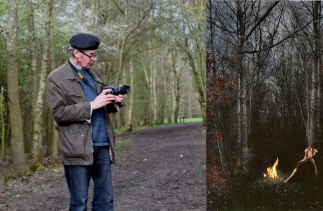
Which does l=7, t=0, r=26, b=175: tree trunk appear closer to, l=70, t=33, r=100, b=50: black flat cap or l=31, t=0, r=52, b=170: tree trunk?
l=31, t=0, r=52, b=170: tree trunk

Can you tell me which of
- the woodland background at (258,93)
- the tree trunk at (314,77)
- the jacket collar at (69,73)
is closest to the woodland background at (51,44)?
the woodland background at (258,93)

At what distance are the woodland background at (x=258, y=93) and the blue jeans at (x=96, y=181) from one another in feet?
3.39

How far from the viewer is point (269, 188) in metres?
2.59

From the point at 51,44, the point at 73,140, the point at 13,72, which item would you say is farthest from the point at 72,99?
the point at 51,44

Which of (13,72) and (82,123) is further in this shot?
(13,72)

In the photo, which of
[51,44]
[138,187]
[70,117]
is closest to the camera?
[70,117]

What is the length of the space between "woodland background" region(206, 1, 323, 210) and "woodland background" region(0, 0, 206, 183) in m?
2.71

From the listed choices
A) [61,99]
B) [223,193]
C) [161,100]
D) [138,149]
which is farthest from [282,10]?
[161,100]

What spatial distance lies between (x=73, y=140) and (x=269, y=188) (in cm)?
182

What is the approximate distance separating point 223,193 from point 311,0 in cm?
194

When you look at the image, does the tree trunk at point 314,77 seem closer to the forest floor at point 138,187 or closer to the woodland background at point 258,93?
the woodland background at point 258,93

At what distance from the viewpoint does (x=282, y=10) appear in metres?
2.59

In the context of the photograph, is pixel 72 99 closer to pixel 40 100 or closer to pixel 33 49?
pixel 40 100

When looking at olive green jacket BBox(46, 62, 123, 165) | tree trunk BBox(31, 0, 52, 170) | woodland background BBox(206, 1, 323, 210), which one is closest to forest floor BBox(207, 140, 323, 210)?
woodland background BBox(206, 1, 323, 210)
